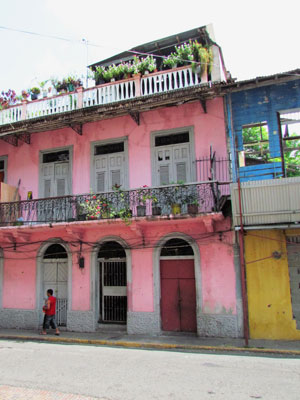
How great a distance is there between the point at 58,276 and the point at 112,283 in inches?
88.0

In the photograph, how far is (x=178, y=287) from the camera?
441 inches

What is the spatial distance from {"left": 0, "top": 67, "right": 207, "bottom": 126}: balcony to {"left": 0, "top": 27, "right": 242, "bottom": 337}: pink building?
0.14ft

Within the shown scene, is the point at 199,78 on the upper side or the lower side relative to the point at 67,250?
upper

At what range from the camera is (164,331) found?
10992 millimetres

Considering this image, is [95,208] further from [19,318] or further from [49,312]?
[19,318]

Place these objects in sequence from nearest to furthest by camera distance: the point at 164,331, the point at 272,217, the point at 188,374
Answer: the point at 188,374, the point at 272,217, the point at 164,331

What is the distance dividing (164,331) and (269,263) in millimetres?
4094

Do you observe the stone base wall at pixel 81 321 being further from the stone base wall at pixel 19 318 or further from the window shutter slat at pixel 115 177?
the window shutter slat at pixel 115 177

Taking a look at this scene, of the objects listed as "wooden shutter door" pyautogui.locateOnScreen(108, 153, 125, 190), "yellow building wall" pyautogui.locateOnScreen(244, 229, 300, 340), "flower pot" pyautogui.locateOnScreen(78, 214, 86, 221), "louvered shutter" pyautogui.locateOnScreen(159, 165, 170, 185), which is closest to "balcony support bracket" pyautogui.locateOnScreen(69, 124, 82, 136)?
"wooden shutter door" pyautogui.locateOnScreen(108, 153, 125, 190)

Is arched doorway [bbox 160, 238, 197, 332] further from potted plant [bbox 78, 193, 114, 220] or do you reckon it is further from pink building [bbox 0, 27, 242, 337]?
potted plant [bbox 78, 193, 114, 220]

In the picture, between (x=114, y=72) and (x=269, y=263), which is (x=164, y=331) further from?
(x=114, y=72)

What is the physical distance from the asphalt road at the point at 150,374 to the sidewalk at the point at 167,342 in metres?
0.68

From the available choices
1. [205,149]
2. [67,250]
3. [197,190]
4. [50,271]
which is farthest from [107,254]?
[205,149]

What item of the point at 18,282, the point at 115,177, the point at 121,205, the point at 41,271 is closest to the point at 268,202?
the point at 121,205
